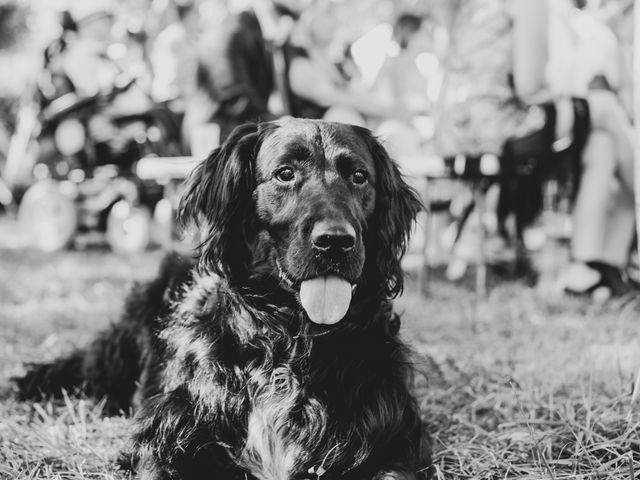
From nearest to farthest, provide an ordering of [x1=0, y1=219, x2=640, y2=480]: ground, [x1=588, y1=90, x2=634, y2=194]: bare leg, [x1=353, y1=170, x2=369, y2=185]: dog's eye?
[x1=0, y1=219, x2=640, y2=480]: ground < [x1=353, y1=170, x2=369, y2=185]: dog's eye < [x1=588, y1=90, x2=634, y2=194]: bare leg

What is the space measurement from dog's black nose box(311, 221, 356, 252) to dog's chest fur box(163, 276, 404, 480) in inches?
11.5

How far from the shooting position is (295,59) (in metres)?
6.95

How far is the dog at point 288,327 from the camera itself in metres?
1.93

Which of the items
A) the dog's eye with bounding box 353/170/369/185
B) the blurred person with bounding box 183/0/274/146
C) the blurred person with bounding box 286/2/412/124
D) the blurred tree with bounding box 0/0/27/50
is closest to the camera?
the dog's eye with bounding box 353/170/369/185

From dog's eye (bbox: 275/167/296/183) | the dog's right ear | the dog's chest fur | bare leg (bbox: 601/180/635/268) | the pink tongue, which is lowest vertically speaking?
bare leg (bbox: 601/180/635/268)

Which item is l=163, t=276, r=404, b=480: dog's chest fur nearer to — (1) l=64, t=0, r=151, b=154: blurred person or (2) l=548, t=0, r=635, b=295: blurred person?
(2) l=548, t=0, r=635, b=295: blurred person

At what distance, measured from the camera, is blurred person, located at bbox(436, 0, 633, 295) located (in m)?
4.59

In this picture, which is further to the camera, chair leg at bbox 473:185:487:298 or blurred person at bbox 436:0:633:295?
chair leg at bbox 473:185:487:298

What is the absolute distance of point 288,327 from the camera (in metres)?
2.08

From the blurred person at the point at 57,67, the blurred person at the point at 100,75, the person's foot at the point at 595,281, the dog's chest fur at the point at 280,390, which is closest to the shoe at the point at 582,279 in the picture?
the person's foot at the point at 595,281

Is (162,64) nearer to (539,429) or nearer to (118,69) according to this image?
(118,69)

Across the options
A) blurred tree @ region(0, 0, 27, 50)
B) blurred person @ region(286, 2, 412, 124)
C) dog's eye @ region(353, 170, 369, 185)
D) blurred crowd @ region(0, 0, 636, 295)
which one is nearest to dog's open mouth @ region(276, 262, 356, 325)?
dog's eye @ region(353, 170, 369, 185)

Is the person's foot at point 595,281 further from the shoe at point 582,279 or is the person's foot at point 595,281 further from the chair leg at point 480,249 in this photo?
the chair leg at point 480,249

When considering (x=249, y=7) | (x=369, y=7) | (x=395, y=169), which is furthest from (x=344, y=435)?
(x=369, y=7)
